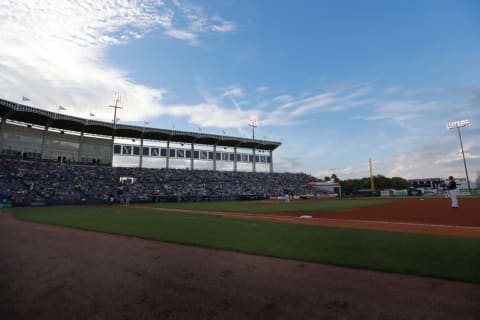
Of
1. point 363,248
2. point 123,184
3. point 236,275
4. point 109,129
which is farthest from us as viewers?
point 109,129

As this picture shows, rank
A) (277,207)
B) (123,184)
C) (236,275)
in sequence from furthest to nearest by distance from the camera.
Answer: (123,184) → (277,207) → (236,275)

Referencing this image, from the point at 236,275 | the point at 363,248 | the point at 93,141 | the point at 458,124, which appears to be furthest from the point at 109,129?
the point at 458,124

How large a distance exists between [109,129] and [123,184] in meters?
10.00

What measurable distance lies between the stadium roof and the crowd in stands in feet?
20.0

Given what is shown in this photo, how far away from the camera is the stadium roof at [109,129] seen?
33.1 meters

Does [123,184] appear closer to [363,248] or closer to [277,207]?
[277,207]

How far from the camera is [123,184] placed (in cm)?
4047

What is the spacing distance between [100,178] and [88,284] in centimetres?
4037

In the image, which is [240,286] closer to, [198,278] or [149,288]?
[198,278]

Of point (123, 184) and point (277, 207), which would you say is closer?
point (277, 207)

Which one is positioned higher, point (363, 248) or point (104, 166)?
point (104, 166)

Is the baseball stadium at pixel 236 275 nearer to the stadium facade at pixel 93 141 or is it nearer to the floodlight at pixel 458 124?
the stadium facade at pixel 93 141

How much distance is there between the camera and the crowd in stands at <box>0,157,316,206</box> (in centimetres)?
3055

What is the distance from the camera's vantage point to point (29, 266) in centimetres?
555
